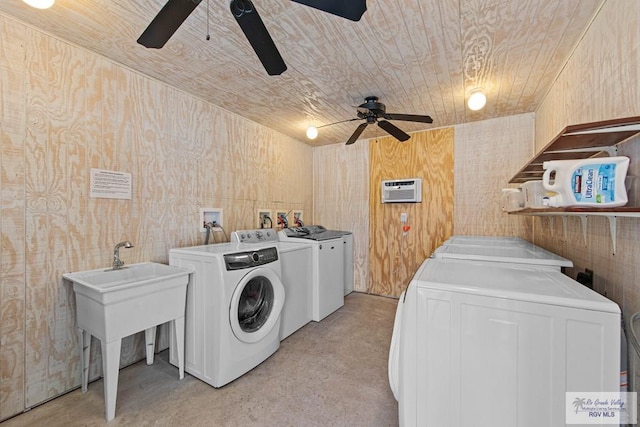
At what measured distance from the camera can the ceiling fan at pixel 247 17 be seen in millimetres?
944

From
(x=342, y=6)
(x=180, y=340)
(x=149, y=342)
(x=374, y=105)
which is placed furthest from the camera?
(x=374, y=105)

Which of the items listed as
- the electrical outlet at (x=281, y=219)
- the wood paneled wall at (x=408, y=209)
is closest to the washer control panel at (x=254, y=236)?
the electrical outlet at (x=281, y=219)

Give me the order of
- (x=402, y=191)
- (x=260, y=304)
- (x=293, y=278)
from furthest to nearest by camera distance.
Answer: (x=402, y=191)
(x=293, y=278)
(x=260, y=304)

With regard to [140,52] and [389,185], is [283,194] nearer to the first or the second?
[389,185]

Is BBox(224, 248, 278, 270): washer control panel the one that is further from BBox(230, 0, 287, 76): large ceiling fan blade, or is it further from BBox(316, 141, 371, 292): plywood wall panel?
BBox(316, 141, 371, 292): plywood wall panel

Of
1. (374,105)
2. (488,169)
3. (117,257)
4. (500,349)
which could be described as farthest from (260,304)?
(488,169)

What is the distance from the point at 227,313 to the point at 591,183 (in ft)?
6.93

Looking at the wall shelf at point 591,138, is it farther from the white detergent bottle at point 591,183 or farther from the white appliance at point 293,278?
the white appliance at point 293,278

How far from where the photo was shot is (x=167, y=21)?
1161 millimetres

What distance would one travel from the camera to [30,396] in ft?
5.57

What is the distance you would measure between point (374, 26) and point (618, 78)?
49.2 inches

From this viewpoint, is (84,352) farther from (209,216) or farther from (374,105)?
(374,105)

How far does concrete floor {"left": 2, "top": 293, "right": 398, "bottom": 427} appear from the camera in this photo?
5.37 feet

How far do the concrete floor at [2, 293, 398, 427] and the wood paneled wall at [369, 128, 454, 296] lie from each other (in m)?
1.53
